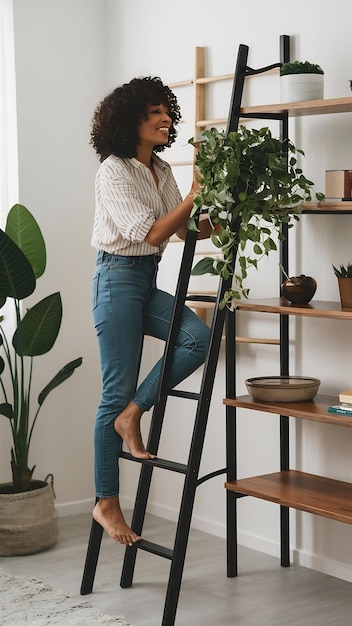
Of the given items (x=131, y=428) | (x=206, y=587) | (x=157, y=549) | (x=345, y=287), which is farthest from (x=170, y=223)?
(x=206, y=587)

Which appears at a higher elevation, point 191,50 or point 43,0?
point 43,0

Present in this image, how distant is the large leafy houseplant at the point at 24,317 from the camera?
3877mm

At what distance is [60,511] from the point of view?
459cm

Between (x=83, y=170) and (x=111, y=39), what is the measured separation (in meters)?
0.66

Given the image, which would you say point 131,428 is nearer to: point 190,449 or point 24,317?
point 190,449

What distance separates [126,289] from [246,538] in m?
1.32

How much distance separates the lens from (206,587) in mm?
3580

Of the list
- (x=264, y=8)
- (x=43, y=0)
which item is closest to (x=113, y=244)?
(x=264, y=8)

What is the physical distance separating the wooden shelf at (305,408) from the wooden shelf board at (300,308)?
0.33 metres

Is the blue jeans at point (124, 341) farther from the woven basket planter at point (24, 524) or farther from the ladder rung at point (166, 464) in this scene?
the woven basket planter at point (24, 524)

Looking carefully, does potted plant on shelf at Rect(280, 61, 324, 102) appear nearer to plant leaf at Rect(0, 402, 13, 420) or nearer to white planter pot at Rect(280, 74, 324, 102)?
white planter pot at Rect(280, 74, 324, 102)

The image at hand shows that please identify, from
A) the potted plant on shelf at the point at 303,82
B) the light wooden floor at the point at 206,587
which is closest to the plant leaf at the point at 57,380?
the light wooden floor at the point at 206,587

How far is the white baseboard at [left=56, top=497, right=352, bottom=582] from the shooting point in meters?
3.65

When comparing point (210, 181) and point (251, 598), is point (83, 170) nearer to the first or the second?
point (210, 181)
